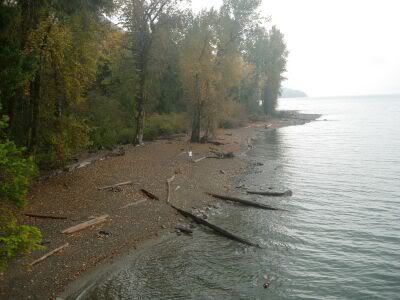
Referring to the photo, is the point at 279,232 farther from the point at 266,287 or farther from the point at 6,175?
the point at 6,175

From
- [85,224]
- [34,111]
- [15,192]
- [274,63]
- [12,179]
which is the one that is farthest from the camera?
[274,63]

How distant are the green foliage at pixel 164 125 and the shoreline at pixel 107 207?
854 centimetres

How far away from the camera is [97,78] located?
143ft

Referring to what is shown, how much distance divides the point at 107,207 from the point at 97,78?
26.0 meters

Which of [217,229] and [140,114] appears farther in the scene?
[140,114]

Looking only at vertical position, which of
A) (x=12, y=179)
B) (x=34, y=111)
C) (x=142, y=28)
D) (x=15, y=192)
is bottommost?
(x=15, y=192)

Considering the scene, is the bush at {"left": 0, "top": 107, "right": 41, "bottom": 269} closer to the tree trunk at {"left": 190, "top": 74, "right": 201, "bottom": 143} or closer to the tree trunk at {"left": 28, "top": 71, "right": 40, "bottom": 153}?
the tree trunk at {"left": 28, "top": 71, "right": 40, "bottom": 153}

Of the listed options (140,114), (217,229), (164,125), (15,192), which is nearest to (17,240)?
(15,192)

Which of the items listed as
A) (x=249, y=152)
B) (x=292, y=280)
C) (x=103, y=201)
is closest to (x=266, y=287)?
(x=292, y=280)

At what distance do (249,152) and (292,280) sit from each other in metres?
32.0

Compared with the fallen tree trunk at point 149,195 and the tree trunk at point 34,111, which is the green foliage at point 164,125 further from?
the tree trunk at point 34,111

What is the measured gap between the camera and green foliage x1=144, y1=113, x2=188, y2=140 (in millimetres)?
45975

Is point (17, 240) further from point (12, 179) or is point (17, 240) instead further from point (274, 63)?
point (274, 63)

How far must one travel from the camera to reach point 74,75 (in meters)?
23.7
